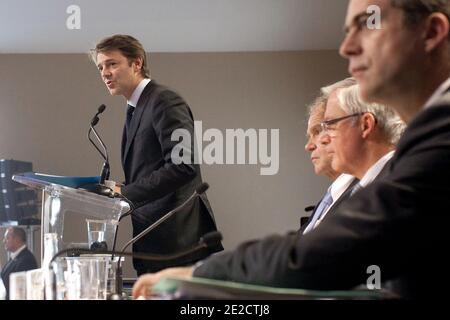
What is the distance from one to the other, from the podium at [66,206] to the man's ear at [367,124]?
2.18 ft

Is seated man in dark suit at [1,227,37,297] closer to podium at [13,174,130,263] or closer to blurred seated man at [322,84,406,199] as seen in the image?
podium at [13,174,130,263]

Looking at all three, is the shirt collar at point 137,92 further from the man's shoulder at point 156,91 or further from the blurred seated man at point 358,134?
the blurred seated man at point 358,134

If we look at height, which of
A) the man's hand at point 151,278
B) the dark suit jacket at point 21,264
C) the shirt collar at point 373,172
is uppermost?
the shirt collar at point 373,172

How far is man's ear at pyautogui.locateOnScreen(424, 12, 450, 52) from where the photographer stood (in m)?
0.99

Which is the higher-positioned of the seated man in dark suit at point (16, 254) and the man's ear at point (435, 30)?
the man's ear at point (435, 30)

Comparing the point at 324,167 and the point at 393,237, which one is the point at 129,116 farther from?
the point at 393,237

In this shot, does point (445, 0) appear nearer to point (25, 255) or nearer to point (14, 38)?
point (25, 255)

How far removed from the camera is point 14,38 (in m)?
3.18

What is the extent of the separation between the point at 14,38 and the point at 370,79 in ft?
8.08

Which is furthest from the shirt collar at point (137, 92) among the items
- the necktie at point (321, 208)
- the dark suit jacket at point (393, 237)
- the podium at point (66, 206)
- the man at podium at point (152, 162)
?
the dark suit jacket at point (393, 237)

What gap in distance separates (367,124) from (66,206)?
81 centimetres

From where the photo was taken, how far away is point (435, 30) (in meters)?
1.00

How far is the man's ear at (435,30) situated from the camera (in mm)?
992

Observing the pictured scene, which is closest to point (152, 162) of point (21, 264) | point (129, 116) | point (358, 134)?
point (129, 116)
